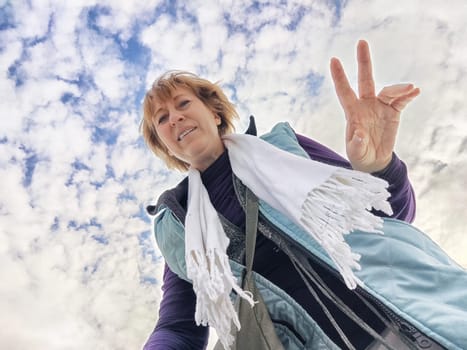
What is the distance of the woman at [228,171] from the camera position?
122 centimetres

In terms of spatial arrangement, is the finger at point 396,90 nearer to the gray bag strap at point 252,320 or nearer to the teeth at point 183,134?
the gray bag strap at point 252,320

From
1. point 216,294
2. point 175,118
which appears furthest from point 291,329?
point 175,118

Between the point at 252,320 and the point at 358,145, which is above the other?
the point at 358,145

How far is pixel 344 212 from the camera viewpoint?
1.14 m

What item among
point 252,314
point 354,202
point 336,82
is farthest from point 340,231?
Result: point 336,82

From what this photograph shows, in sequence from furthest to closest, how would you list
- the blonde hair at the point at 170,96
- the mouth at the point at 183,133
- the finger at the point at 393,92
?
1. the blonde hair at the point at 170,96
2. the mouth at the point at 183,133
3. the finger at the point at 393,92

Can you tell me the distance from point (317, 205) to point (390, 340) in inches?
15.4

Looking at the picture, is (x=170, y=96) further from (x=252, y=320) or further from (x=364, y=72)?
(x=252, y=320)

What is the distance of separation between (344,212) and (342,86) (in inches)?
15.3

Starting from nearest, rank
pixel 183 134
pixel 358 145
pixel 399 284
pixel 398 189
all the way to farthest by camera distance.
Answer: pixel 399 284
pixel 358 145
pixel 398 189
pixel 183 134

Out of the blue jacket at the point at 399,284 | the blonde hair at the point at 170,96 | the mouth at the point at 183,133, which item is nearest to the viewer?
the blue jacket at the point at 399,284

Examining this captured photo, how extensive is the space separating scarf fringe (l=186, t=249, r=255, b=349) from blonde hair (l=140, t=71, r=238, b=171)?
2.43 feet

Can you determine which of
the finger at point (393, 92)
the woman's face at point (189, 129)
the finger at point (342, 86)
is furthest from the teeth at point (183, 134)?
the finger at point (393, 92)

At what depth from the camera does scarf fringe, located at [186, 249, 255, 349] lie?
4.07 ft
